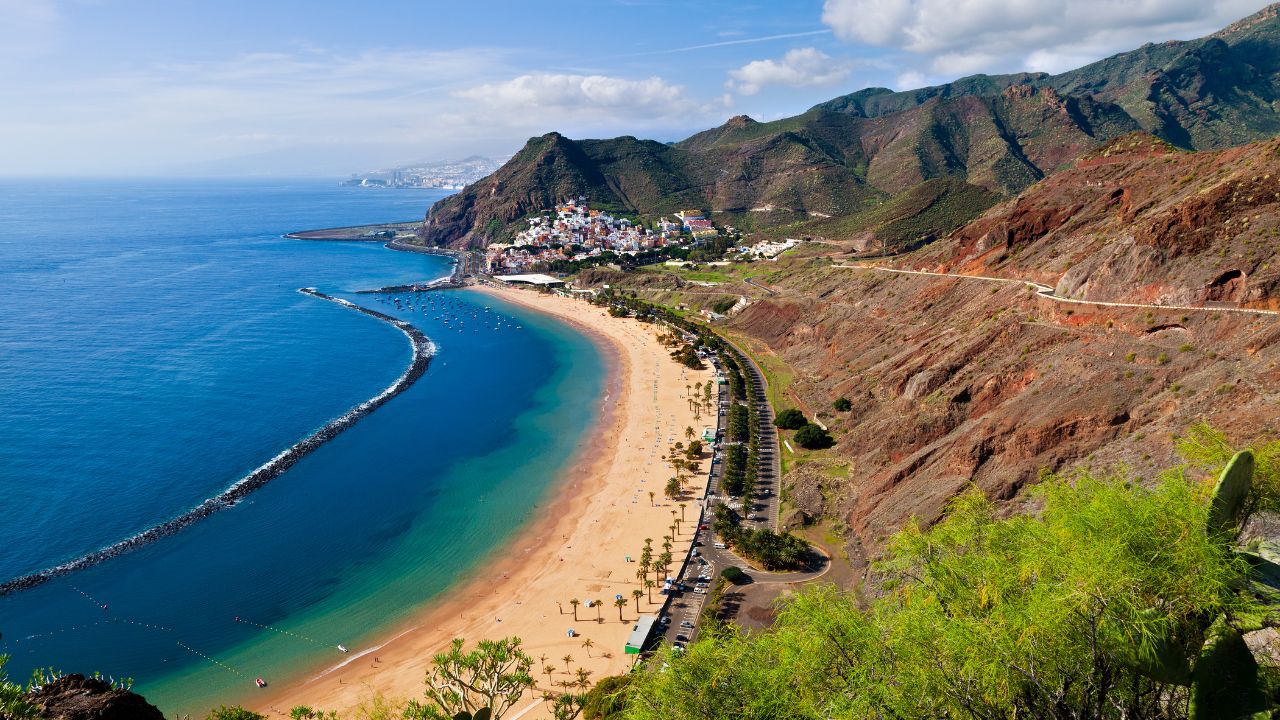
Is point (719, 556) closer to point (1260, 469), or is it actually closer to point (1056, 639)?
point (1260, 469)

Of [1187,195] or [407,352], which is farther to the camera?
[407,352]

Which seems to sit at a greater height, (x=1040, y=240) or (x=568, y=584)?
(x=1040, y=240)

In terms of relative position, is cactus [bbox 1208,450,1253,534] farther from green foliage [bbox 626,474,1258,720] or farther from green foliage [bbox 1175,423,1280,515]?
green foliage [bbox 1175,423,1280,515]

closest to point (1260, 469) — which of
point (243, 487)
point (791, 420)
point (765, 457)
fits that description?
Answer: point (765, 457)

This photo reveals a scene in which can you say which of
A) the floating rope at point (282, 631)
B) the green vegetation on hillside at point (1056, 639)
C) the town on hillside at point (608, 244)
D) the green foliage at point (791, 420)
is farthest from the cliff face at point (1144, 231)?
the town on hillside at point (608, 244)

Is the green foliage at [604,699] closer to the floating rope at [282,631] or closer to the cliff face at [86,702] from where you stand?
the cliff face at [86,702]

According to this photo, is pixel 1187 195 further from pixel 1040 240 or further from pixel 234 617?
pixel 234 617

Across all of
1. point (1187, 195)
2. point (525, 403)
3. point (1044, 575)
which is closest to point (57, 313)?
point (525, 403)

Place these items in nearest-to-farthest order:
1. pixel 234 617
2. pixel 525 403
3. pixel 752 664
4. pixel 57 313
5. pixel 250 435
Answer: pixel 752 664
pixel 234 617
pixel 250 435
pixel 525 403
pixel 57 313
